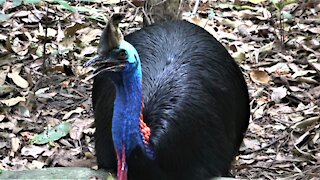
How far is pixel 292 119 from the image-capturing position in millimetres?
4098

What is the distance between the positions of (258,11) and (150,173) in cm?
289

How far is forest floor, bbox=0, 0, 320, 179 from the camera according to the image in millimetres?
3787

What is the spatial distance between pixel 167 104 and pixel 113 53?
0.58m

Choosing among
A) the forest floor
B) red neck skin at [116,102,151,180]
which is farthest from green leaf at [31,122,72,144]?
red neck skin at [116,102,151,180]

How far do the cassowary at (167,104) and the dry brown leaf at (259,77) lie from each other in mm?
946

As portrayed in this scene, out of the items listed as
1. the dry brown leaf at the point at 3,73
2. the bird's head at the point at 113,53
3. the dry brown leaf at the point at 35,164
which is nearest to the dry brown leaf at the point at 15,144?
the dry brown leaf at the point at 35,164

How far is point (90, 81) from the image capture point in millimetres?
4523

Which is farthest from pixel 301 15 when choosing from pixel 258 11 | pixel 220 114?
pixel 220 114

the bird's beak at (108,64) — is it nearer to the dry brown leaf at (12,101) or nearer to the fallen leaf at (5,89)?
the dry brown leaf at (12,101)

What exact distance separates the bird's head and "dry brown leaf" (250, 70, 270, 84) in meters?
2.16

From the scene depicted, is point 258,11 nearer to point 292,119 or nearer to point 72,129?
point 292,119

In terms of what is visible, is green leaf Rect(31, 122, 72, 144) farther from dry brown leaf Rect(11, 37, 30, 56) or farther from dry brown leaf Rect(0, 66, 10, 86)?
dry brown leaf Rect(11, 37, 30, 56)

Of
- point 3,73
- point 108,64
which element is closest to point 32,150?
point 3,73

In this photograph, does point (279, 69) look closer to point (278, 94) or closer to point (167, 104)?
point (278, 94)
